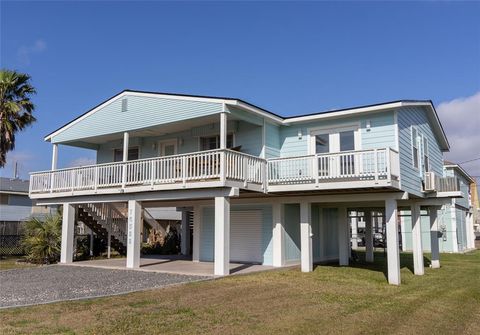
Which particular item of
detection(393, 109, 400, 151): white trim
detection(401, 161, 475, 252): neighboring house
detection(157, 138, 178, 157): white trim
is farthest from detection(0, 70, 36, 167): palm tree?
detection(401, 161, 475, 252): neighboring house

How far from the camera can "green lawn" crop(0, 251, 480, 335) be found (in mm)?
7621

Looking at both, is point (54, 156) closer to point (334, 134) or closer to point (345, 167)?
point (334, 134)

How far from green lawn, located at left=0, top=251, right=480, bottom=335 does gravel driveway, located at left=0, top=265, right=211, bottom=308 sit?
2.94 ft

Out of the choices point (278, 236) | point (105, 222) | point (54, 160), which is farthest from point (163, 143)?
point (278, 236)

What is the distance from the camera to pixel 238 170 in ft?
48.3

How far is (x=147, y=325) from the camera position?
25.3 ft

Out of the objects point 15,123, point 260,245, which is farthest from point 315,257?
point 15,123

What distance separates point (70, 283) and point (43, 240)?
779 cm

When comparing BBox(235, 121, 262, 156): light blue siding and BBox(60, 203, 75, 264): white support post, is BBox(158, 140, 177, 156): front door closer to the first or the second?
BBox(235, 121, 262, 156): light blue siding

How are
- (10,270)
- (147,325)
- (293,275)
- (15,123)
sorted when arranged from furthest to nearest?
(15,123) → (10,270) → (293,275) → (147,325)

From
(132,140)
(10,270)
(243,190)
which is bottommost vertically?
(10,270)

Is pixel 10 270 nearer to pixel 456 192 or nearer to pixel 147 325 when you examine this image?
pixel 147 325

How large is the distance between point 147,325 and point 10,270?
1153 cm

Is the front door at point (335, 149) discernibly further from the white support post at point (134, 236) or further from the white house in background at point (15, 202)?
the white house in background at point (15, 202)
